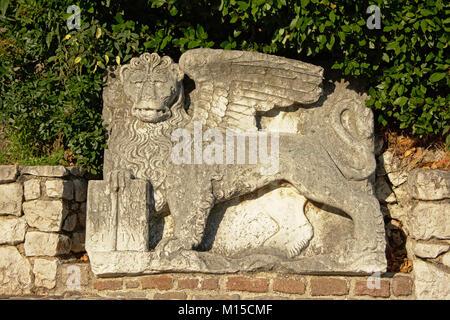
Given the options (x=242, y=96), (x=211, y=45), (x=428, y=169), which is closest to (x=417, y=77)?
(x=428, y=169)

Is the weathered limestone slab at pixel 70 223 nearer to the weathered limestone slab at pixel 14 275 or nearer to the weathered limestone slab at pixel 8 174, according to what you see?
the weathered limestone slab at pixel 14 275

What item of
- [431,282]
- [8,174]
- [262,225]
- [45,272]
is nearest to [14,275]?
[45,272]

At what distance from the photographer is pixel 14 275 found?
4.36 metres

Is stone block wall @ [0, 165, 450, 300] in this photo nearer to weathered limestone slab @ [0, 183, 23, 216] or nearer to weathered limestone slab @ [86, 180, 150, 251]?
weathered limestone slab @ [0, 183, 23, 216]

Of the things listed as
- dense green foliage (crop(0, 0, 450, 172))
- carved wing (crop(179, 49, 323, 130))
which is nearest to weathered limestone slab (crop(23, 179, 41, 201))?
dense green foliage (crop(0, 0, 450, 172))

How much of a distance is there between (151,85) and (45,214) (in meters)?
1.28

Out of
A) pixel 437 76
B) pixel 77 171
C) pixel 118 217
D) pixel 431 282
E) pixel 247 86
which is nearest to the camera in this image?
pixel 118 217

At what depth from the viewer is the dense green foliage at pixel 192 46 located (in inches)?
166

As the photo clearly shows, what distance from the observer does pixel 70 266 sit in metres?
4.30

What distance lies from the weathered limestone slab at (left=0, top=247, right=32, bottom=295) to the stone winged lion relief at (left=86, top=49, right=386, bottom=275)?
68cm

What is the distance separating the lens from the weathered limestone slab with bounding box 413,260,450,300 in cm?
419

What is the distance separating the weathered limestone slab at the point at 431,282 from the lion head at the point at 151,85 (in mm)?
2240

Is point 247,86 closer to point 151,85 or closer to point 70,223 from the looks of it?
point 151,85

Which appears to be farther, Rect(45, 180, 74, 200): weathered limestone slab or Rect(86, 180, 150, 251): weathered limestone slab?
Rect(45, 180, 74, 200): weathered limestone slab
